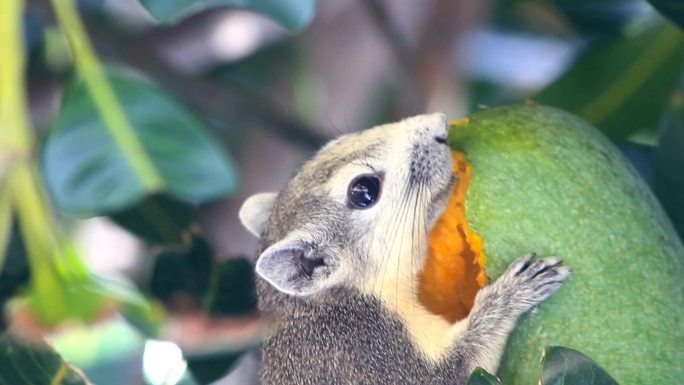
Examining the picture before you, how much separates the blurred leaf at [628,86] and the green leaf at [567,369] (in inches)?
24.3

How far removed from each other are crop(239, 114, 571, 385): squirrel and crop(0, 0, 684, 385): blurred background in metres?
0.10

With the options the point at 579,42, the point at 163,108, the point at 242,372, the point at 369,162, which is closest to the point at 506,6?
the point at 579,42

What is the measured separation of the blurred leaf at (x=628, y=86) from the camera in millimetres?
1431

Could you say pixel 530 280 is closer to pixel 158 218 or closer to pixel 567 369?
pixel 567 369

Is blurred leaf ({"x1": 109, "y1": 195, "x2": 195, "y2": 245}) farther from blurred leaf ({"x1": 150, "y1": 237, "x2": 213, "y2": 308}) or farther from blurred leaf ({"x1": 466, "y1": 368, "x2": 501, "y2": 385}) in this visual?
blurred leaf ({"x1": 466, "y1": 368, "x2": 501, "y2": 385})

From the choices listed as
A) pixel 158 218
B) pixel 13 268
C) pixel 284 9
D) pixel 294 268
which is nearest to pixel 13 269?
pixel 13 268

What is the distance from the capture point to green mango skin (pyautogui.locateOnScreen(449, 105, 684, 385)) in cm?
95

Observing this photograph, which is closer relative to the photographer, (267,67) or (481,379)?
(481,379)

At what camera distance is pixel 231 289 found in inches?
56.1

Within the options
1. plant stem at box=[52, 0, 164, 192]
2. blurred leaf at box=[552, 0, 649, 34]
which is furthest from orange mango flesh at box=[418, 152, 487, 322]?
blurred leaf at box=[552, 0, 649, 34]

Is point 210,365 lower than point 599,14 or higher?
lower

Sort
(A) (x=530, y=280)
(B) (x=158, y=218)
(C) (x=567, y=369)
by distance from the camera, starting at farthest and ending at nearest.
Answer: (B) (x=158, y=218) < (A) (x=530, y=280) < (C) (x=567, y=369)

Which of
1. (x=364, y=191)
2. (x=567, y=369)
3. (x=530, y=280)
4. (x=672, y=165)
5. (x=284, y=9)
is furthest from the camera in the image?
(x=364, y=191)

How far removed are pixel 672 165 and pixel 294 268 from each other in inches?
19.4
